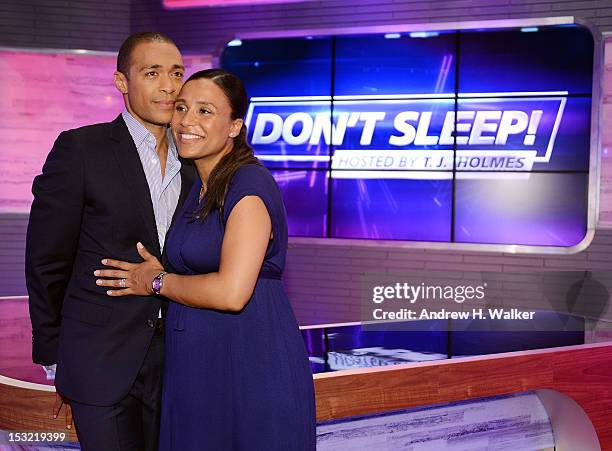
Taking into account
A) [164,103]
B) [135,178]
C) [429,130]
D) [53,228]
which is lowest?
[53,228]

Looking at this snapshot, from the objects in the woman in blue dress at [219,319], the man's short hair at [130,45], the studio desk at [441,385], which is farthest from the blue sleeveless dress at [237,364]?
the studio desk at [441,385]

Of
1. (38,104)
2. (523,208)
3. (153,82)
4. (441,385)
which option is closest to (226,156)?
(153,82)

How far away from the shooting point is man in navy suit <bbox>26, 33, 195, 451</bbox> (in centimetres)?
212

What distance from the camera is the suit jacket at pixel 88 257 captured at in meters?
2.12

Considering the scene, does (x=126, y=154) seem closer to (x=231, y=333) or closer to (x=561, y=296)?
(x=231, y=333)

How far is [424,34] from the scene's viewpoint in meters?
8.79

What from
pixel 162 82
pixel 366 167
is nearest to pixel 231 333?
pixel 162 82

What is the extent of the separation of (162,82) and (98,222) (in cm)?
49

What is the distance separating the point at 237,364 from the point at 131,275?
0.40m

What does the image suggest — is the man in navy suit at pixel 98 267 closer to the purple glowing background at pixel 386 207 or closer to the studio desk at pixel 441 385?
the studio desk at pixel 441 385

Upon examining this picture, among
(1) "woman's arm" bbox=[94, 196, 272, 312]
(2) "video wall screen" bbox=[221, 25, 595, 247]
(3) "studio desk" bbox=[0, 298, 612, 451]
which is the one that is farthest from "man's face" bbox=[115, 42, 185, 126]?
(2) "video wall screen" bbox=[221, 25, 595, 247]

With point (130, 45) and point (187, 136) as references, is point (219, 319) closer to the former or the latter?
point (187, 136)

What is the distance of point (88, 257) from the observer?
7.16ft

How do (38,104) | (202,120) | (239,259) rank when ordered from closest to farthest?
1. (239,259)
2. (202,120)
3. (38,104)
